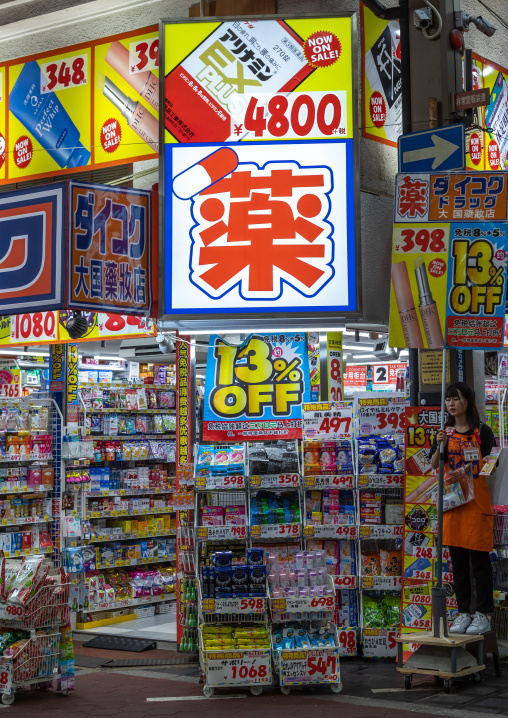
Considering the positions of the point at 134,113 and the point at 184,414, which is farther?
the point at 184,414

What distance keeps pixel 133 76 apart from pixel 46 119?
96cm

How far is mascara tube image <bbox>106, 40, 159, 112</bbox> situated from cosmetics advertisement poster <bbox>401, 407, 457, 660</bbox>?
329 cm

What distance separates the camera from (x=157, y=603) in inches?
386

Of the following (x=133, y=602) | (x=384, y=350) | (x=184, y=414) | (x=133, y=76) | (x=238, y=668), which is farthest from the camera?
(x=384, y=350)

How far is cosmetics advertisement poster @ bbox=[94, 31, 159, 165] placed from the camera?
23.3 ft

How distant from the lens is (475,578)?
563cm

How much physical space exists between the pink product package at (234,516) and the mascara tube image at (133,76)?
10.8 ft

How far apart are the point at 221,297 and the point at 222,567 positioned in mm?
1821

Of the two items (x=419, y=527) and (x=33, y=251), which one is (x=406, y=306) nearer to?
(x=419, y=527)

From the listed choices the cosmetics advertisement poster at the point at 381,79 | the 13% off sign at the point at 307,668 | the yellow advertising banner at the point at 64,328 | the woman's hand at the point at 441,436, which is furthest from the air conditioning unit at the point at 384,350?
the 13% off sign at the point at 307,668

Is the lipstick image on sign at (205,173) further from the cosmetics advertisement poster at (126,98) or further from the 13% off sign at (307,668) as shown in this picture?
the 13% off sign at (307,668)

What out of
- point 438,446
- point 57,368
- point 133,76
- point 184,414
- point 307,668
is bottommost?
point 307,668

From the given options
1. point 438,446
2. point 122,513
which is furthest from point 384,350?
point 438,446

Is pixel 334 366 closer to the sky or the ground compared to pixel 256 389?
closer to the sky
